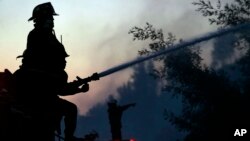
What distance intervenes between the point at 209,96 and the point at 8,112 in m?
28.2

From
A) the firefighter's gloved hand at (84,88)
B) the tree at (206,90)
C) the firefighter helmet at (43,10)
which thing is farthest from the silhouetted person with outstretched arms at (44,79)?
the tree at (206,90)

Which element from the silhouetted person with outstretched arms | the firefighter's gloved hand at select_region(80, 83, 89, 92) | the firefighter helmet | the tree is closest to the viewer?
the silhouetted person with outstretched arms

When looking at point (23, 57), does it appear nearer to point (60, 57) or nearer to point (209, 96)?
point (60, 57)

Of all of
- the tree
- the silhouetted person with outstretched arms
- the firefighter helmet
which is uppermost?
the tree

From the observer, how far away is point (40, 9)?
6.07 metres

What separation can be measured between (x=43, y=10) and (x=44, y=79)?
37.5 inches

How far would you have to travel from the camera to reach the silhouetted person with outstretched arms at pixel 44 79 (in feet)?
19.1

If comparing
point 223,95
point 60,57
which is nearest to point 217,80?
point 223,95

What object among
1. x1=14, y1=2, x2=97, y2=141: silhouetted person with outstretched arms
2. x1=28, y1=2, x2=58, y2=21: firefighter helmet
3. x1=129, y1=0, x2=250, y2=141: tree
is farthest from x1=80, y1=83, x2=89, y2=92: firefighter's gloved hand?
x1=129, y1=0, x2=250, y2=141: tree

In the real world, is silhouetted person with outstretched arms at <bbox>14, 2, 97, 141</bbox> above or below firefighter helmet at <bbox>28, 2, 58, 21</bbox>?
below

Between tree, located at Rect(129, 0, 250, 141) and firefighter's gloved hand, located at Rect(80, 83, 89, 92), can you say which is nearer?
firefighter's gloved hand, located at Rect(80, 83, 89, 92)

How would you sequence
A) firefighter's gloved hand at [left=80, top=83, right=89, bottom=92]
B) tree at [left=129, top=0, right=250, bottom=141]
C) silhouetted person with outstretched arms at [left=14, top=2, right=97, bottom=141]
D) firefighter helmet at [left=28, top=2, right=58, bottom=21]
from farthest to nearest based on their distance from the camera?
tree at [left=129, top=0, right=250, bottom=141] < firefighter's gloved hand at [left=80, top=83, right=89, bottom=92] < firefighter helmet at [left=28, top=2, right=58, bottom=21] < silhouetted person with outstretched arms at [left=14, top=2, right=97, bottom=141]

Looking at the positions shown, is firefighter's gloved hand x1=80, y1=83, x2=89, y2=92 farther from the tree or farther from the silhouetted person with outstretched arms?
the tree

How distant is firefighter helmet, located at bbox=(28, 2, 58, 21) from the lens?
604cm
